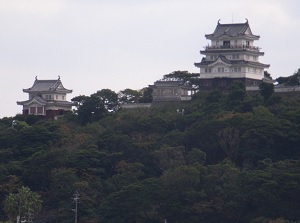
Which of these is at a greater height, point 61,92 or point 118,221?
point 61,92

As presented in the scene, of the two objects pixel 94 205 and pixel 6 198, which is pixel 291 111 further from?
pixel 6 198

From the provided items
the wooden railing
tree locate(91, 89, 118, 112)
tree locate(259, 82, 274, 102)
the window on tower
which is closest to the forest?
tree locate(259, 82, 274, 102)

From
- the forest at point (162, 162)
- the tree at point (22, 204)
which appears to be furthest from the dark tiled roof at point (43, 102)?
the tree at point (22, 204)

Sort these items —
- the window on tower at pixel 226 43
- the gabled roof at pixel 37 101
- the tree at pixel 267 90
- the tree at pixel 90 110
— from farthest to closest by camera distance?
the gabled roof at pixel 37 101
the window on tower at pixel 226 43
the tree at pixel 90 110
the tree at pixel 267 90

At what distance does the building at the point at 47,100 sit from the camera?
77.3 meters

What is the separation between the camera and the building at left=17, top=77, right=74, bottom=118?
77312 mm

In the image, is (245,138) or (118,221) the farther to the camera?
(245,138)

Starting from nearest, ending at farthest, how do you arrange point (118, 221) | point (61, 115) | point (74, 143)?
point (118, 221) < point (74, 143) < point (61, 115)

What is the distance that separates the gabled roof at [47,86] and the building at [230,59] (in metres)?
10.8

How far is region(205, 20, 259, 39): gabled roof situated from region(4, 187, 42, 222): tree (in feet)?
72.4

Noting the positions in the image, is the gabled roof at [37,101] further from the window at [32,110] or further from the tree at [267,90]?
the tree at [267,90]

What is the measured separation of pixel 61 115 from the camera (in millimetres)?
77188

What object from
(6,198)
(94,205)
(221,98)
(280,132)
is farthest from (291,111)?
(6,198)

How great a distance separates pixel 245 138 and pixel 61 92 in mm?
21901
